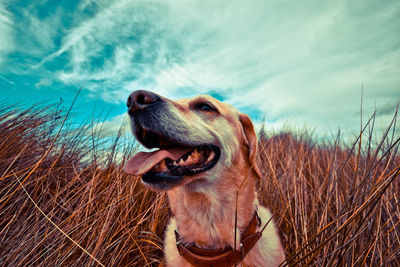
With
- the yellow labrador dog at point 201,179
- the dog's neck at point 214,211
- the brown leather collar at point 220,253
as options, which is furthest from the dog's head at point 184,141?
the brown leather collar at point 220,253

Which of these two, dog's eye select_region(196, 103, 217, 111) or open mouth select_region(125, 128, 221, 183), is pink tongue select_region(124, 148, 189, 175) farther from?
dog's eye select_region(196, 103, 217, 111)

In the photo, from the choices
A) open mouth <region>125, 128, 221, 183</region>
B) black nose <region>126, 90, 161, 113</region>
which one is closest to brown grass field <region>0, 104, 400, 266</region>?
open mouth <region>125, 128, 221, 183</region>

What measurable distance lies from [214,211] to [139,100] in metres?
1.12

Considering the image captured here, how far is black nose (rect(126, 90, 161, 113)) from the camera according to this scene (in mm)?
1825

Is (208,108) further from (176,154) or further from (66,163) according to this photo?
(66,163)

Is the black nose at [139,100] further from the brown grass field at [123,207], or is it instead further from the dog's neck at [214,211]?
the brown grass field at [123,207]

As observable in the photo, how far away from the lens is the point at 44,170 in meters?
3.35

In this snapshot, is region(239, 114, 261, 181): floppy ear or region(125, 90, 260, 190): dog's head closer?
region(125, 90, 260, 190): dog's head

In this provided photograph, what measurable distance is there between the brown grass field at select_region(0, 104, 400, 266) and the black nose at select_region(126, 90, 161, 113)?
1.16 m

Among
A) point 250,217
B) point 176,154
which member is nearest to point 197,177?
point 176,154

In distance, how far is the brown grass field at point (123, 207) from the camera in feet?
5.64

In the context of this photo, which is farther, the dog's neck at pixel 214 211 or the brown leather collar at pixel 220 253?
the dog's neck at pixel 214 211

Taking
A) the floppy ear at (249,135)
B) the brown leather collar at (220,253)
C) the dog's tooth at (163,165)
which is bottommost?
the brown leather collar at (220,253)

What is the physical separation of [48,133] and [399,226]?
503cm
